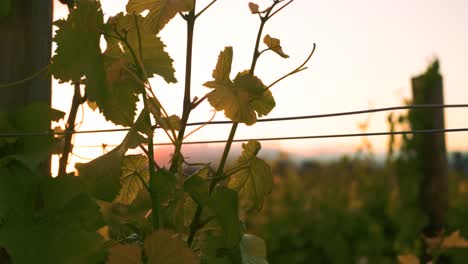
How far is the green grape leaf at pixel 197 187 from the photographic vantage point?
1150 mm

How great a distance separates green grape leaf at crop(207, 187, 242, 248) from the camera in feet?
3.82

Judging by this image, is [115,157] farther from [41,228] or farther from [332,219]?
[332,219]

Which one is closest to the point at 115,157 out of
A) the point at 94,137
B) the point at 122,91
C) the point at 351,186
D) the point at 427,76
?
the point at 122,91

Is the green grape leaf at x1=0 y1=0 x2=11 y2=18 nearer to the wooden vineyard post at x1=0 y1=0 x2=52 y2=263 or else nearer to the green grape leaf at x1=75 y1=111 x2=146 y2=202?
the wooden vineyard post at x1=0 y1=0 x2=52 y2=263

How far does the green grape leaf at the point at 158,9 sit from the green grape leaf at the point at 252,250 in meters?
0.37

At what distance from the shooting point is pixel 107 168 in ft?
3.67

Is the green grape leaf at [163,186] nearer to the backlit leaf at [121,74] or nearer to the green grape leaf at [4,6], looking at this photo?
the backlit leaf at [121,74]

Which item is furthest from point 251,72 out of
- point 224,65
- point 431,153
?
point 431,153

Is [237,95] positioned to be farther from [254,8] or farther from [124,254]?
[124,254]

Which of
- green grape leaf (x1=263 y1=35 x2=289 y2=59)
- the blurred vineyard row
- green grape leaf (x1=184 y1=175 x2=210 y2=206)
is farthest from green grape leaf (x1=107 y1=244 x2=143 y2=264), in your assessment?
the blurred vineyard row

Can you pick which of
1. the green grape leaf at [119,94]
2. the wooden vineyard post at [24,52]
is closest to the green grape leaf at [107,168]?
the green grape leaf at [119,94]

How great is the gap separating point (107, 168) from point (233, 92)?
227 mm

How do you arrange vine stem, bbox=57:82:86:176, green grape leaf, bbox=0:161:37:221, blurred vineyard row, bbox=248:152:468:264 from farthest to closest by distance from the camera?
1. blurred vineyard row, bbox=248:152:468:264
2. vine stem, bbox=57:82:86:176
3. green grape leaf, bbox=0:161:37:221

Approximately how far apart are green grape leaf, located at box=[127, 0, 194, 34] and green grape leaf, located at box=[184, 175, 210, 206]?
0.78 ft
